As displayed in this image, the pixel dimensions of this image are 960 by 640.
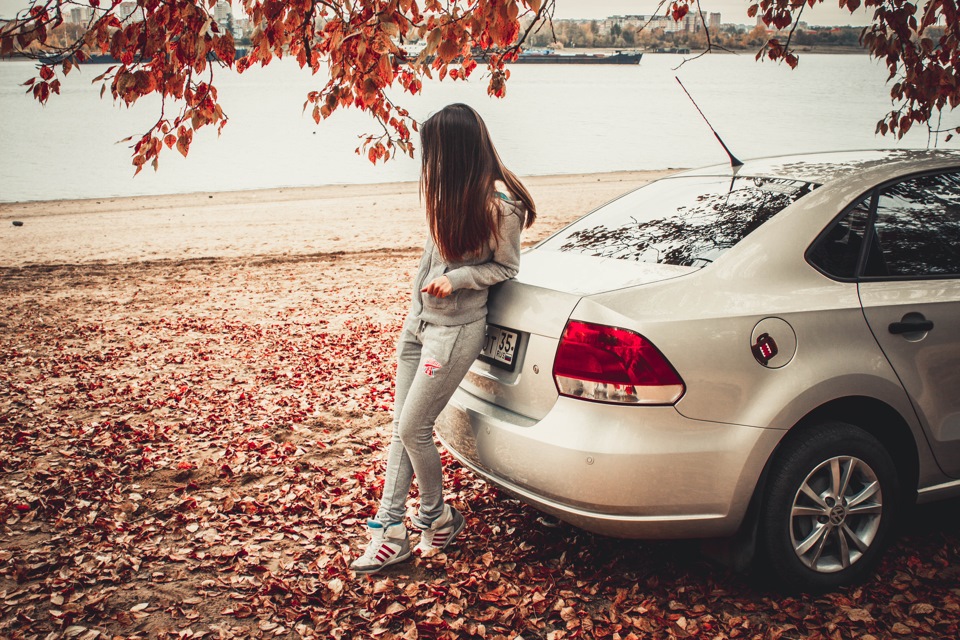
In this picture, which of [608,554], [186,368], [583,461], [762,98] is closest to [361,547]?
[608,554]

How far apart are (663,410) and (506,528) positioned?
1612 mm

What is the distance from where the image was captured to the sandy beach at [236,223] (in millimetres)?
15164

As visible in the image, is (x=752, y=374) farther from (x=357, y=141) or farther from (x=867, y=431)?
(x=357, y=141)

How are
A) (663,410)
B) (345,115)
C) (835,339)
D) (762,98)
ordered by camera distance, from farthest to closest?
1. (762,98)
2. (345,115)
3. (835,339)
4. (663,410)

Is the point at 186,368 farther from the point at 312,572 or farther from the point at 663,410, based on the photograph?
the point at 663,410

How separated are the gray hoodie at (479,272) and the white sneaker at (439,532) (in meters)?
1.10

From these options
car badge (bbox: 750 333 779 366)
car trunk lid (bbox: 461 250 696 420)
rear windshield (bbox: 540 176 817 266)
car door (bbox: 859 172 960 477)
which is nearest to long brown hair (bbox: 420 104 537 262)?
car trunk lid (bbox: 461 250 696 420)

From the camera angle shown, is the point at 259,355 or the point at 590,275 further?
the point at 259,355

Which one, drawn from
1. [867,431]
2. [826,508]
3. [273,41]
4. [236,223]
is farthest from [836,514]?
[236,223]

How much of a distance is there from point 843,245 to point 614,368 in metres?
1.26

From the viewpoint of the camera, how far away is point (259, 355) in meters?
7.76

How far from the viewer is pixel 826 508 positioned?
3.35 metres

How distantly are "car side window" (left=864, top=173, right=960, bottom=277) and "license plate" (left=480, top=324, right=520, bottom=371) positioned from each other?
159 centimetres

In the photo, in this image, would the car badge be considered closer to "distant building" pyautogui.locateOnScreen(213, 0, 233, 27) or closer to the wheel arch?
the wheel arch
